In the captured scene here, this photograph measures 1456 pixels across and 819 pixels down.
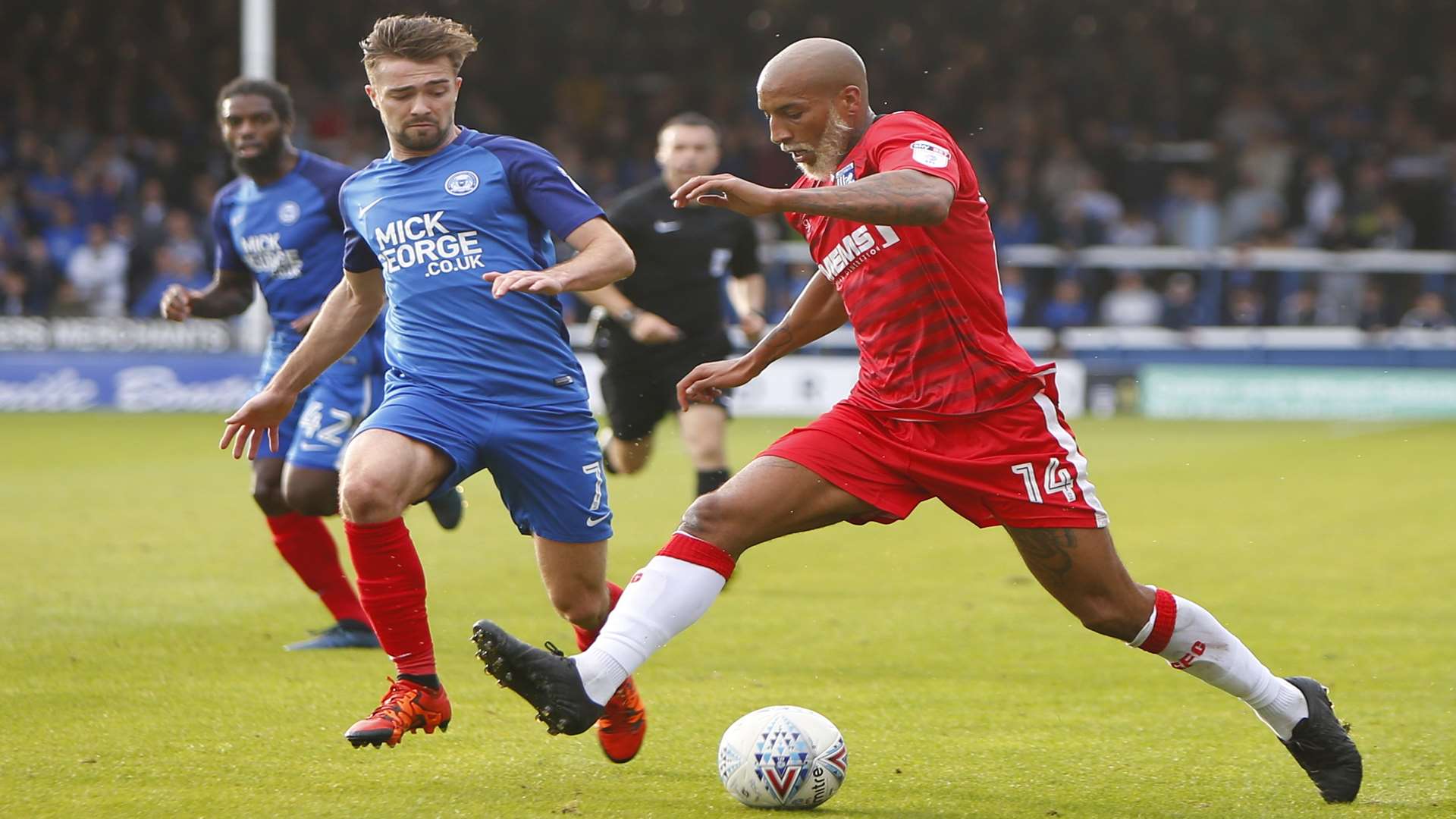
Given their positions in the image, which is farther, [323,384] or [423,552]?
[423,552]

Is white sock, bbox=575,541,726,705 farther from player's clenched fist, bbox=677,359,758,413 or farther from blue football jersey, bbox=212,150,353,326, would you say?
blue football jersey, bbox=212,150,353,326

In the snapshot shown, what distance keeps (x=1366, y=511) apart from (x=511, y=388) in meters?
8.46

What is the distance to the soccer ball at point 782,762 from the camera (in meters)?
4.45

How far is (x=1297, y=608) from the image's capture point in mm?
7965

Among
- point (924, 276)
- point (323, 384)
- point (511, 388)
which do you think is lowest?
point (323, 384)

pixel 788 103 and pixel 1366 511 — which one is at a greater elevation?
pixel 788 103

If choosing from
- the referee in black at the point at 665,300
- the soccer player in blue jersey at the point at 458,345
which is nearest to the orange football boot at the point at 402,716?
the soccer player in blue jersey at the point at 458,345

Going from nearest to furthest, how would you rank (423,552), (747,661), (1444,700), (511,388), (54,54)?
(511,388) → (1444,700) → (747,661) → (423,552) → (54,54)

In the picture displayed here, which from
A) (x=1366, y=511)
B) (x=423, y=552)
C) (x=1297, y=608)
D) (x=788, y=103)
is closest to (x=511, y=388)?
(x=788, y=103)

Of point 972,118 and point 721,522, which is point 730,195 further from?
point 972,118

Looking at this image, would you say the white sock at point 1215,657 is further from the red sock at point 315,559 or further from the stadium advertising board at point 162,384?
the stadium advertising board at point 162,384

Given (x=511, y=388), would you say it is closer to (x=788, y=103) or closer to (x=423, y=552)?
(x=788, y=103)

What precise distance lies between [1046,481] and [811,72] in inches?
46.8

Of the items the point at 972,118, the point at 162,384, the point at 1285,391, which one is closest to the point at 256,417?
the point at 162,384
